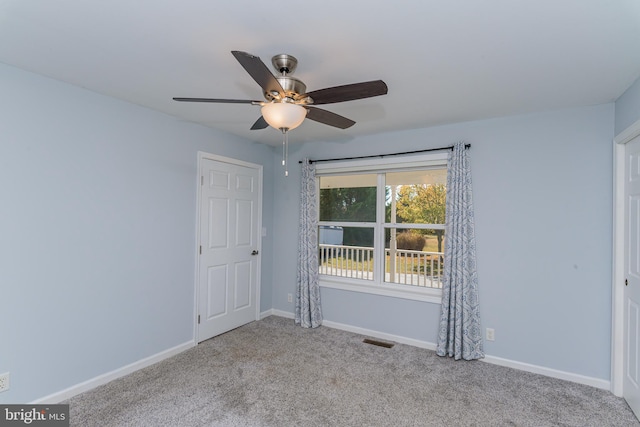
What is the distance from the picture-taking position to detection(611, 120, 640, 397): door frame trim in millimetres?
2557

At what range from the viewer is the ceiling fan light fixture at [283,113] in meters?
1.80

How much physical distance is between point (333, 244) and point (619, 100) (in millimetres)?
3137

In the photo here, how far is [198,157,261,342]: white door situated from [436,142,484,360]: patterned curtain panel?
2.39 meters

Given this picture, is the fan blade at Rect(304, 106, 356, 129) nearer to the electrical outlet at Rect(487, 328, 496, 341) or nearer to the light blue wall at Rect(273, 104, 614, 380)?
the light blue wall at Rect(273, 104, 614, 380)

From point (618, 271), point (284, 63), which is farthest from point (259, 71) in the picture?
point (618, 271)

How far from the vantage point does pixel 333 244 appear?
432 centimetres

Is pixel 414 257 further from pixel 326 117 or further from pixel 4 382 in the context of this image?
pixel 4 382

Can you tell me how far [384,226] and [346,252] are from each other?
0.65m

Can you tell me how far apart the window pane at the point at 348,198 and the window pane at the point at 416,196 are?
0.74ft

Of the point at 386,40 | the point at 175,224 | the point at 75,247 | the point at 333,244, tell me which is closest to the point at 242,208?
the point at 175,224

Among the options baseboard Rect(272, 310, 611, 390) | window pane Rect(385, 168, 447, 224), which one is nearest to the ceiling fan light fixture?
window pane Rect(385, 168, 447, 224)

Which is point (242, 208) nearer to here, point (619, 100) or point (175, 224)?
point (175, 224)

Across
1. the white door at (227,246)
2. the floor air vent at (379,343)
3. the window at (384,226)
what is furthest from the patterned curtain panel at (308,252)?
the floor air vent at (379,343)

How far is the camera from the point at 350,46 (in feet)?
6.16
